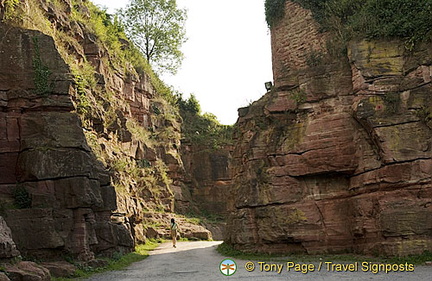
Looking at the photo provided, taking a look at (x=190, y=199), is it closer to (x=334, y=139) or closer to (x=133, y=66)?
(x=133, y=66)

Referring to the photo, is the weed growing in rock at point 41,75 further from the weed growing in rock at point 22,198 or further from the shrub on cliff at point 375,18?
the shrub on cliff at point 375,18

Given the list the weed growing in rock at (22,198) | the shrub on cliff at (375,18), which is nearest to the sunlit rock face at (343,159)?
the shrub on cliff at (375,18)

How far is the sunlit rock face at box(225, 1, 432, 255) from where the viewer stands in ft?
44.0

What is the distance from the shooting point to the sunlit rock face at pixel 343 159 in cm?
1340

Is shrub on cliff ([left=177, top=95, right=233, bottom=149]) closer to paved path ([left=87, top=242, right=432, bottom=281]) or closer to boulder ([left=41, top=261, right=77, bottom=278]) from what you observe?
paved path ([left=87, top=242, right=432, bottom=281])

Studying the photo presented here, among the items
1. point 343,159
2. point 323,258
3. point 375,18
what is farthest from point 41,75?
point 375,18

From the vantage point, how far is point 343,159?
1519 cm

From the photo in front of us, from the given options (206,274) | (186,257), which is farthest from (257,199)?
(206,274)

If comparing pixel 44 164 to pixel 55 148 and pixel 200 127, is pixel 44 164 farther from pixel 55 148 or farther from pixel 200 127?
pixel 200 127

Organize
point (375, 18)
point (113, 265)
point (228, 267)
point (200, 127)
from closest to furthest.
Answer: point (228, 267)
point (113, 265)
point (375, 18)
point (200, 127)

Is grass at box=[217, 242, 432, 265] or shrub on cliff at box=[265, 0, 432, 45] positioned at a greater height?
shrub on cliff at box=[265, 0, 432, 45]

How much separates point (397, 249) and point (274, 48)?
36.7 ft

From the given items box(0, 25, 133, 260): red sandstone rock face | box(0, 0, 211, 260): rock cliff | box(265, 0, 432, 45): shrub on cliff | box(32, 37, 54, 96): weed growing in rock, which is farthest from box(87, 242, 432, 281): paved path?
box(265, 0, 432, 45): shrub on cliff

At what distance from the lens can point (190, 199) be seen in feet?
118
